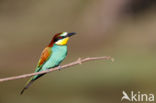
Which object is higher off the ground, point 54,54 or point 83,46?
point 54,54

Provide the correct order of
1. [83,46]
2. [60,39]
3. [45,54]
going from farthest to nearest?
1. [83,46]
2. [45,54]
3. [60,39]

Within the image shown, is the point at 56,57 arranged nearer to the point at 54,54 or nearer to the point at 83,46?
the point at 54,54

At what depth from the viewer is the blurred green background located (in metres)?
7.11

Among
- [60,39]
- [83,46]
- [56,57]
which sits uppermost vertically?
[60,39]

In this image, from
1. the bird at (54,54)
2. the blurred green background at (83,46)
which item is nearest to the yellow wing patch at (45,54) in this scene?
the bird at (54,54)

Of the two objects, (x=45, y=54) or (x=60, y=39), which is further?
(x=45, y=54)

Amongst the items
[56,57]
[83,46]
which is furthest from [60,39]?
[83,46]

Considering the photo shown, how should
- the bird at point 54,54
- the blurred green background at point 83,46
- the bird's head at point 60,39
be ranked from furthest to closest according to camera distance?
the blurred green background at point 83,46, the bird at point 54,54, the bird's head at point 60,39

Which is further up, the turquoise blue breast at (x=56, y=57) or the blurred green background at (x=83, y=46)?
the turquoise blue breast at (x=56, y=57)

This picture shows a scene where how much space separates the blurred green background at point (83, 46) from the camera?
7.11 m

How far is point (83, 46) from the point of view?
11406 mm

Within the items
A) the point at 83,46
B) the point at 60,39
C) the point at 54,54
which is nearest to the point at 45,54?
the point at 54,54

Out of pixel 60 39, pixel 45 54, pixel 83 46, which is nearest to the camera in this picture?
pixel 60 39

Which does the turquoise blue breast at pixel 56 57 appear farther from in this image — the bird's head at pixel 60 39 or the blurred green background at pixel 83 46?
the blurred green background at pixel 83 46
